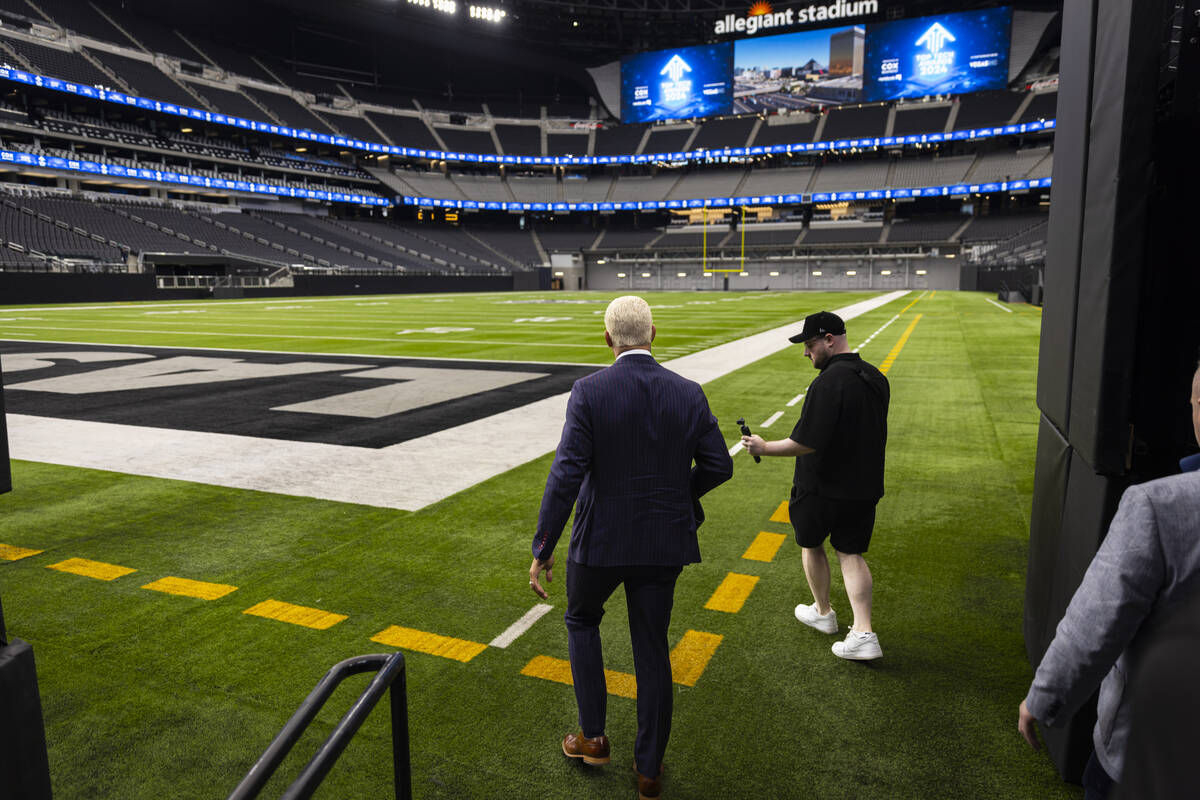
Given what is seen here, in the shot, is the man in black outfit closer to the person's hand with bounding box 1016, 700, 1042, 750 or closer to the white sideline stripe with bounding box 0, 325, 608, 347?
the person's hand with bounding box 1016, 700, 1042, 750

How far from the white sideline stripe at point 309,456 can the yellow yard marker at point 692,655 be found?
2858 millimetres

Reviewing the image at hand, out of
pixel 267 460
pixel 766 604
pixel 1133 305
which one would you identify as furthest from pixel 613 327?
pixel 267 460

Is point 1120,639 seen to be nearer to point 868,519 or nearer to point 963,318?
point 868,519

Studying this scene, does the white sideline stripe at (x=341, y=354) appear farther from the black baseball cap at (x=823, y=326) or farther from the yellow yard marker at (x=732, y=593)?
the black baseball cap at (x=823, y=326)

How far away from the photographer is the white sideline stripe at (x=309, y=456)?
6.54 metres

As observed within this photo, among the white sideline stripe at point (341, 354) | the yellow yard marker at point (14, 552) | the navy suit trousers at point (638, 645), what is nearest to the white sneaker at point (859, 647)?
the navy suit trousers at point (638, 645)

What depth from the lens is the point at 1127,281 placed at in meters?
2.49

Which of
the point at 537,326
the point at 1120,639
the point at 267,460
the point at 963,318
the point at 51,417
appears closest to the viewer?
the point at 1120,639

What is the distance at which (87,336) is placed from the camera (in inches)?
760

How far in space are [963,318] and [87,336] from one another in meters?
27.2

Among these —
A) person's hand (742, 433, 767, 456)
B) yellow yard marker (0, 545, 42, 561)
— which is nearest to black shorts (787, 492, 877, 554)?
person's hand (742, 433, 767, 456)

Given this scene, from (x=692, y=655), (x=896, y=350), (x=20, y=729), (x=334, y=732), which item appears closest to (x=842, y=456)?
(x=692, y=655)

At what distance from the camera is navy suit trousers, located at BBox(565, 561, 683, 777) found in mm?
2820

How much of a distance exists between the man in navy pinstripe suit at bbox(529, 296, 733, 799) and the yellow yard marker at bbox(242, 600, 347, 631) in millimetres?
1769
